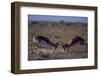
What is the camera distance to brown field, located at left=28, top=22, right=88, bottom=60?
175 centimetres

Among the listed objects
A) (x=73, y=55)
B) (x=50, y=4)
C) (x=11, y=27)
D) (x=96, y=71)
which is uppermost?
(x=50, y=4)

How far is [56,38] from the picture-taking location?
5.98 feet

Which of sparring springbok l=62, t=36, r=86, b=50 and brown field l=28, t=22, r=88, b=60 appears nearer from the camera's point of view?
brown field l=28, t=22, r=88, b=60

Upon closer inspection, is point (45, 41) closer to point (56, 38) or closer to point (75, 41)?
point (56, 38)

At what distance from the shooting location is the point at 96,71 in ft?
6.50

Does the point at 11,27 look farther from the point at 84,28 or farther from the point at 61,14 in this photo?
the point at 84,28

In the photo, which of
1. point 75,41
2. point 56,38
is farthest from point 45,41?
point 75,41

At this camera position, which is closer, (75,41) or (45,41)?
(45,41)

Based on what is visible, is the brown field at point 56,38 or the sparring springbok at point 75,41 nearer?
the brown field at point 56,38

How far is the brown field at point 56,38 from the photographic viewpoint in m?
1.75

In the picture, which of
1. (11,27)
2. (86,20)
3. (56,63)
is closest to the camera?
(11,27)

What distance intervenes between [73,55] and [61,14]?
1.10 feet

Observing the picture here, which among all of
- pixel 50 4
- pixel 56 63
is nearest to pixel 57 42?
pixel 56 63

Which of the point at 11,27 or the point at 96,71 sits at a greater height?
the point at 11,27
